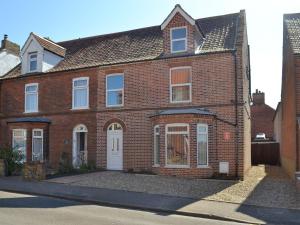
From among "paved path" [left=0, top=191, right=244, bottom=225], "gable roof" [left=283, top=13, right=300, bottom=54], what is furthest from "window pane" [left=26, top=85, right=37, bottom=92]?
"gable roof" [left=283, top=13, right=300, bottom=54]

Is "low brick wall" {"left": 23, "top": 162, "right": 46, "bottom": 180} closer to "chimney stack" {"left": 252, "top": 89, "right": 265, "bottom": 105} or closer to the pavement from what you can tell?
the pavement

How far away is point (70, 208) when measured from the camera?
1149 centimetres

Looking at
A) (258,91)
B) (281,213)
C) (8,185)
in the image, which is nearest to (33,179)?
(8,185)

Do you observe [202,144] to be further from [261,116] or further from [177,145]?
[261,116]

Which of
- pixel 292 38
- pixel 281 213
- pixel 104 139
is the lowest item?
pixel 281 213

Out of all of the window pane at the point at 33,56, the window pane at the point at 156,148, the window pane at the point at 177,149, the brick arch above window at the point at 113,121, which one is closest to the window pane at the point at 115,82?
the brick arch above window at the point at 113,121

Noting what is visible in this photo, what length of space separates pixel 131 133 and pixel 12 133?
8791mm

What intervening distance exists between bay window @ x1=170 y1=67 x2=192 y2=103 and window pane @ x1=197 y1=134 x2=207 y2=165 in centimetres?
226

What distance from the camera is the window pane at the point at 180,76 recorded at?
Result: 19.9 metres

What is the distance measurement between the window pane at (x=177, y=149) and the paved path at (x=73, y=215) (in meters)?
7.25

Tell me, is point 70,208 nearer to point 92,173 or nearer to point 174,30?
point 92,173

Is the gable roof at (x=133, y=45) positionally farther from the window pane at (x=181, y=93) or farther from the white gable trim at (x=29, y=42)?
the window pane at (x=181, y=93)

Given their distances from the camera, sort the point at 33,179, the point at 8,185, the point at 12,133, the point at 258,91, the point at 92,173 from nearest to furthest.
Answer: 1. the point at 8,185
2. the point at 33,179
3. the point at 92,173
4. the point at 12,133
5. the point at 258,91

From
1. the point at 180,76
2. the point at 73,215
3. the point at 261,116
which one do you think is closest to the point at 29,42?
the point at 180,76
